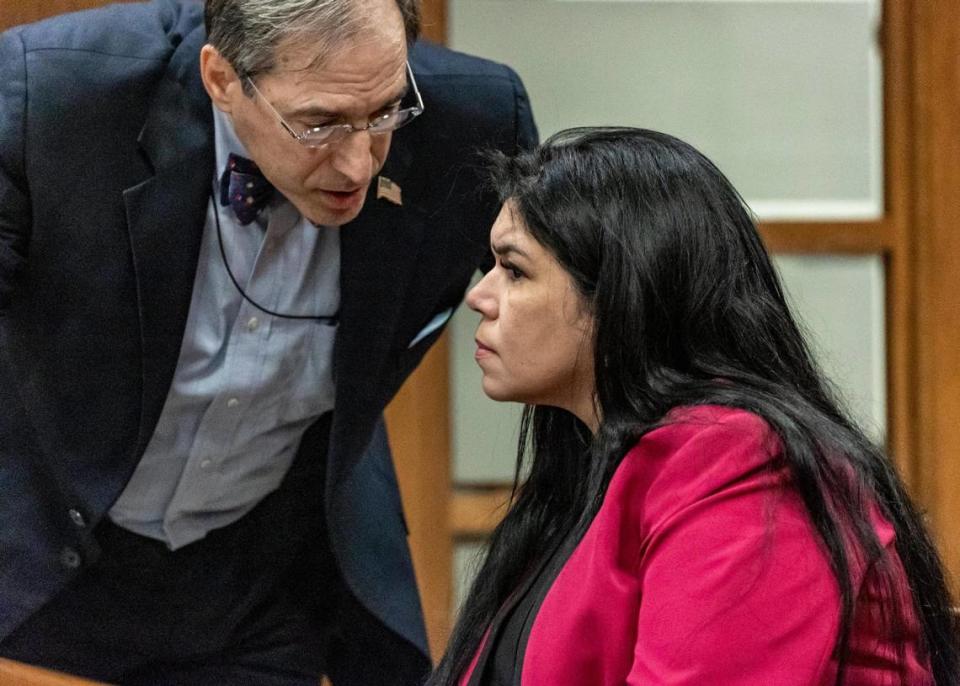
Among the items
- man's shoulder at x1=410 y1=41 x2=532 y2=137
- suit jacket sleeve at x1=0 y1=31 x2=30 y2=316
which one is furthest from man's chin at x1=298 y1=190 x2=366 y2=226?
suit jacket sleeve at x1=0 y1=31 x2=30 y2=316

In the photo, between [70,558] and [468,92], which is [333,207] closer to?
[468,92]

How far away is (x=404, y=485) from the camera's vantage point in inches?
111

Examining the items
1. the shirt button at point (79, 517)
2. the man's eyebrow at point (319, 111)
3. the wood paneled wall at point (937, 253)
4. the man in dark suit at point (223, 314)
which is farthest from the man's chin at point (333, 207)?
the wood paneled wall at point (937, 253)

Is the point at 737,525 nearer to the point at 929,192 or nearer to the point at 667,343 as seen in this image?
the point at 667,343

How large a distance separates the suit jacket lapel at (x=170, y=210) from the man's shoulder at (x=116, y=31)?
1.4 inches

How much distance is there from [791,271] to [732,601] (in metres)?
1.77

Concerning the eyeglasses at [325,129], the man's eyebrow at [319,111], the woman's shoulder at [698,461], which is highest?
the man's eyebrow at [319,111]

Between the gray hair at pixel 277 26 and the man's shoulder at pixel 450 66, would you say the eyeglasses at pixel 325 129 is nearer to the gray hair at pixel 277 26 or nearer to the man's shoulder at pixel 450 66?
the gray hair at pixel 277 26

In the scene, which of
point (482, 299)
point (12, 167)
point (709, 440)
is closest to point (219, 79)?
point (12, 167)

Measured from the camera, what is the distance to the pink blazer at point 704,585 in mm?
1163

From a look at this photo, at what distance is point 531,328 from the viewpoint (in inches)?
57.0

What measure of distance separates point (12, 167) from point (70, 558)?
0.53m

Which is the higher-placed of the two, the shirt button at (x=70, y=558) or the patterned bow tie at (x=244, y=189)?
the patterned bow tie at (x=244, y=189)

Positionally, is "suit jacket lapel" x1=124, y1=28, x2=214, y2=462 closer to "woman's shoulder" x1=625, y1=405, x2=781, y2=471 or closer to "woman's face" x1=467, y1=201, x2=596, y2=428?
"woman's face" x1=467, y1=201, x2=596, y2=428
